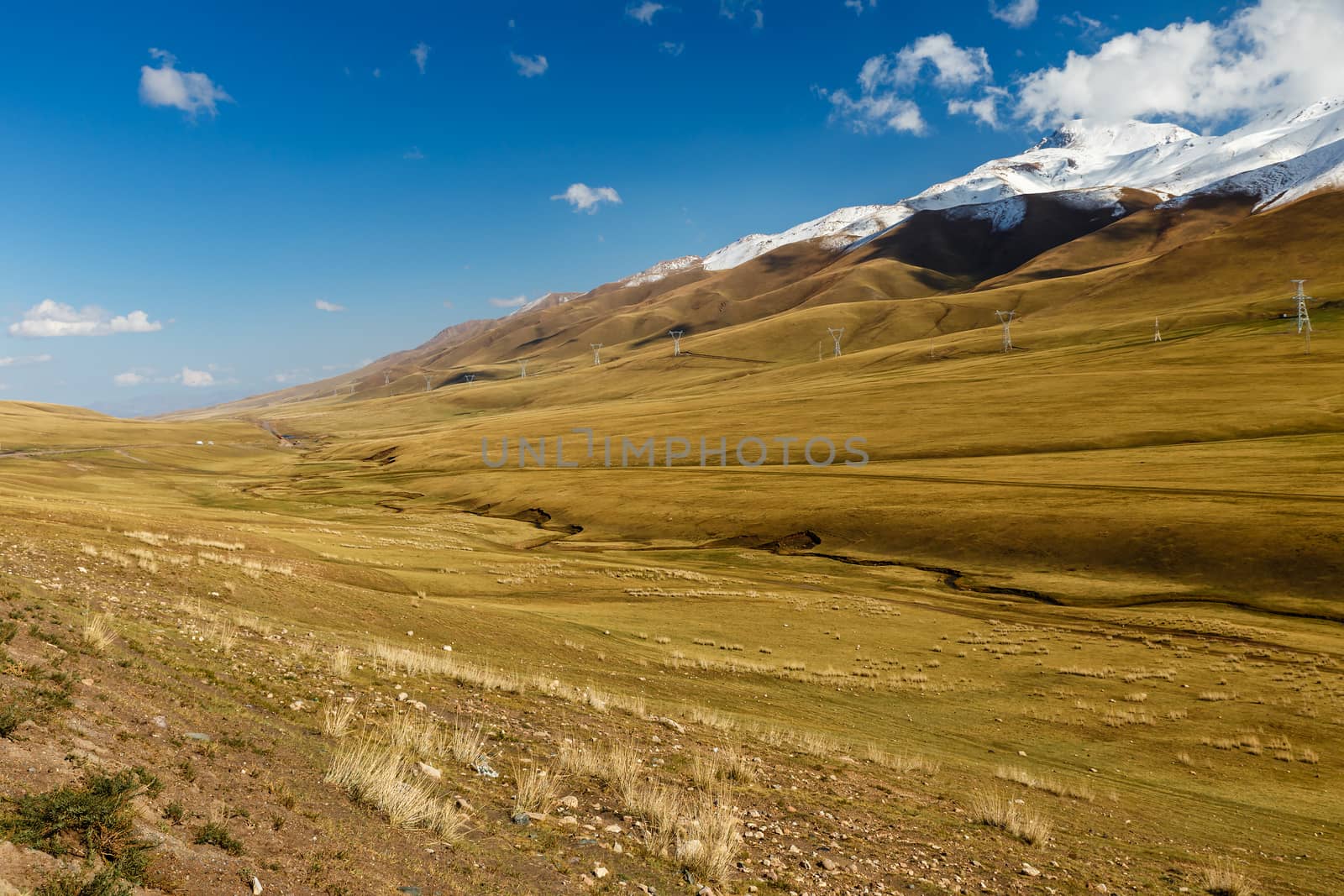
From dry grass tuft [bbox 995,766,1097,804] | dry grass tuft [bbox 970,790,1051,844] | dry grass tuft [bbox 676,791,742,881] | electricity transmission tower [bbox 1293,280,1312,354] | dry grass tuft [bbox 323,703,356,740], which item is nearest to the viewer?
dry grass tuft [bbox 676,791,742,881]

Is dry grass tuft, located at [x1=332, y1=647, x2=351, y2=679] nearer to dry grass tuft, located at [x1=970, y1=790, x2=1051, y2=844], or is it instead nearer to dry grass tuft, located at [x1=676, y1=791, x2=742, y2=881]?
dry grass tuft, located at [x1=676, y1=791, x2=742, y2=881]

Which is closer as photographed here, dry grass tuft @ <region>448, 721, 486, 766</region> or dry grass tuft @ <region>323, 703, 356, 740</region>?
dry grass tuft @ <region>323, 703, 356, 740</region>

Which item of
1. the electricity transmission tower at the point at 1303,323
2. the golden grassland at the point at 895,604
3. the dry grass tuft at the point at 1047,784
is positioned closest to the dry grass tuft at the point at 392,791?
the golden grassland at the point at 895,604

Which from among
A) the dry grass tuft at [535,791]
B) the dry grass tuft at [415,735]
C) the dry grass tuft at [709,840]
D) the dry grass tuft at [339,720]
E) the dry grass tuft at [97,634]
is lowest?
the dry grass tuft at [709,840]

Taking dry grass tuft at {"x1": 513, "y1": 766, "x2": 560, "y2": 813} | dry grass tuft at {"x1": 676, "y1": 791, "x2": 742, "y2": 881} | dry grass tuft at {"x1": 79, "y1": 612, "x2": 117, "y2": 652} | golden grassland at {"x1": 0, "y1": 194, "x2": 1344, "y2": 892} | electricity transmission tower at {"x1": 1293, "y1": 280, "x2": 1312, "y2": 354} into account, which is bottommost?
golden grassland at {"x1": 0, "y1": 194, "x2": 1344, "y2": 892}

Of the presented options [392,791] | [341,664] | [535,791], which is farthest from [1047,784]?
[341,664]

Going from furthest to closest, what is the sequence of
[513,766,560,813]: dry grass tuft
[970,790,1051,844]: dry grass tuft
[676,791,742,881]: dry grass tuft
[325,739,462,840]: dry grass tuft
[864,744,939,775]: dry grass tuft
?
[864,744,939,775]: dry grass tuft, [970,790,1051,844]: dry grass tuft, [513,766,560,813]: dry grass tuft, [676,791,742,881]: dry grass tuft, [325,739,462,840]: dry grass tuft

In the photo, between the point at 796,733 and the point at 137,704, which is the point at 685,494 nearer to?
the point at 796,733

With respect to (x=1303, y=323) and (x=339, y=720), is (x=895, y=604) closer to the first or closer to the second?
(x=339, y=720)

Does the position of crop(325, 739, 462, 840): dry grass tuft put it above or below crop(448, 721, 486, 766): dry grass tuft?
above

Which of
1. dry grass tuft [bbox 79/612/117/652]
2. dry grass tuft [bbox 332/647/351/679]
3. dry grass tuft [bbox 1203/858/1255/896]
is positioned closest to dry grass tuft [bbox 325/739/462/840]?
dry grass tuft [bbox 79/612/117/652]

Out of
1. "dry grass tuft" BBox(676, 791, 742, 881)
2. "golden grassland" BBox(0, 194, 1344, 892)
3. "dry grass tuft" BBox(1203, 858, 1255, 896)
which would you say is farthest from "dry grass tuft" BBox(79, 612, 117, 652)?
Answer: "dry grass tuft" BBox(1203, 858, 1255, 896)

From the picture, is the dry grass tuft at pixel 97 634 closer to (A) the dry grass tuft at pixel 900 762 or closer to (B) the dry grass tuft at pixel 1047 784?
(A) the dry grass tuft at pixel 900 762

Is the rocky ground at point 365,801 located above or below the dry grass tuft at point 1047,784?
above
